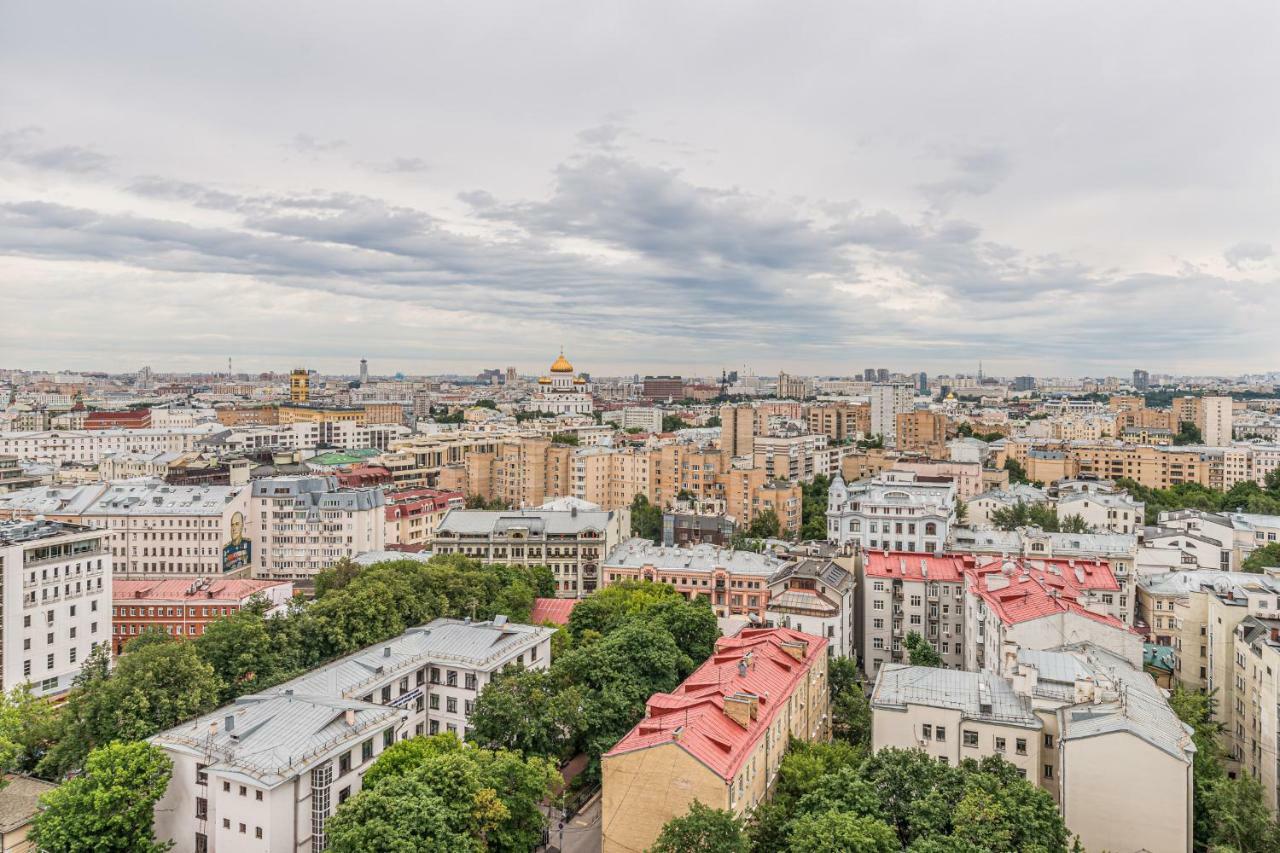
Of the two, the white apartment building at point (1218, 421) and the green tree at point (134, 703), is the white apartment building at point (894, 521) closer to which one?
the green tree at point (134, 703)

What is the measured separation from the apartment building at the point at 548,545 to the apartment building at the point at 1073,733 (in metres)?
34.5

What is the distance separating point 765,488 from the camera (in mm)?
90875

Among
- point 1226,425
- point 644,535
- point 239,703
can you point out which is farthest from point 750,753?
point 1226,425

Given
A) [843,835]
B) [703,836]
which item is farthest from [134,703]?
[843,835]

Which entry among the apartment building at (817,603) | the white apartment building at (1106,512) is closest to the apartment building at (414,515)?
the apartment building at (817,603)

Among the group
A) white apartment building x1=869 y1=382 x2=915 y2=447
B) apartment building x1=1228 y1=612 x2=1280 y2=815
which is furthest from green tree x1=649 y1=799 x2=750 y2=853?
white apartment building x1=869 y1=382 x2=915 y2=447

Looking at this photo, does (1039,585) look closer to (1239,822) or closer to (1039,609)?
(1039,609)

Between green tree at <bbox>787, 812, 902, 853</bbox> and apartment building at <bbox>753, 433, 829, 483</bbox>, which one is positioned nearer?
green tree at <bbox>787, 812, 902, 853</bbox>

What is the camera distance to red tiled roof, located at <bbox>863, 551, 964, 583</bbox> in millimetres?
52625

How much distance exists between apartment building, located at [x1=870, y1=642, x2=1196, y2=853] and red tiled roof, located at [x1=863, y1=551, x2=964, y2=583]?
1723 cm

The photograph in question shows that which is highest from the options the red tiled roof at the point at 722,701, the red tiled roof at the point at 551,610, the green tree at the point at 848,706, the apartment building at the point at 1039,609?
the apartment building at the point at 1039,609

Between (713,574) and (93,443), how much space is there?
11798 centimetres

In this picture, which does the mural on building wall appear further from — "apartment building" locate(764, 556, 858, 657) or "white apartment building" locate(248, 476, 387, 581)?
"apartment building" locate(764, 556, 858, 657)

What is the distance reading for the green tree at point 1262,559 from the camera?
61.3m
